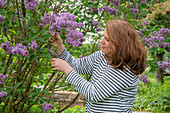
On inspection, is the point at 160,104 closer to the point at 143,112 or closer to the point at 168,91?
the point at 143,112

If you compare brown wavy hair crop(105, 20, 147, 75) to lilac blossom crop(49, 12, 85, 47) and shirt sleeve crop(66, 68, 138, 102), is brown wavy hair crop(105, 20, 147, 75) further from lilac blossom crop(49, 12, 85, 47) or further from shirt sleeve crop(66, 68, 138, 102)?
lilac blossom crop(49, 12, 85, 47)

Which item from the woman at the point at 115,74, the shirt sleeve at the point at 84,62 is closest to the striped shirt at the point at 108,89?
the woman at the point at 115,74

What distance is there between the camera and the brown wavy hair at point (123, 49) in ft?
4.88

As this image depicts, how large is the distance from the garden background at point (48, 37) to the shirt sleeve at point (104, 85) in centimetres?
33

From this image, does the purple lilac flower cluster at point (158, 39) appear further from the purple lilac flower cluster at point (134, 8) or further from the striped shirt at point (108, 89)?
the striped shirt at point (108, 89)

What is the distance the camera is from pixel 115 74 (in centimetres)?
145

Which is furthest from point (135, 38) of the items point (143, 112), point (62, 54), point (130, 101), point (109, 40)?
point (143, 112)

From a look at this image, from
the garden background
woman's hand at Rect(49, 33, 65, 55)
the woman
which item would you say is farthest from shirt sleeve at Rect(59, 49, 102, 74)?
the woman

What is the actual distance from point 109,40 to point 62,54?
1.71ft

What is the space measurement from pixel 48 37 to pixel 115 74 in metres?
0.59

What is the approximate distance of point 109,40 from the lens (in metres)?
1.52

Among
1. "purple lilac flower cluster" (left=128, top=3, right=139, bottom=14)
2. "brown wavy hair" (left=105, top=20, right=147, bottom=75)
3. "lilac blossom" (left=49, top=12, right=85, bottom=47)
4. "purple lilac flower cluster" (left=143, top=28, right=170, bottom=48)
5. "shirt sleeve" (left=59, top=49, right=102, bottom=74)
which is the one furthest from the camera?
"purple lilac flower cluster" (left=128, top=3, right=139, bottom=14)

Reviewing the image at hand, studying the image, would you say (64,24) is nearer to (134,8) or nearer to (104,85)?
(104,85)

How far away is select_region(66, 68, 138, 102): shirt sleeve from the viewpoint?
4.64 ft
